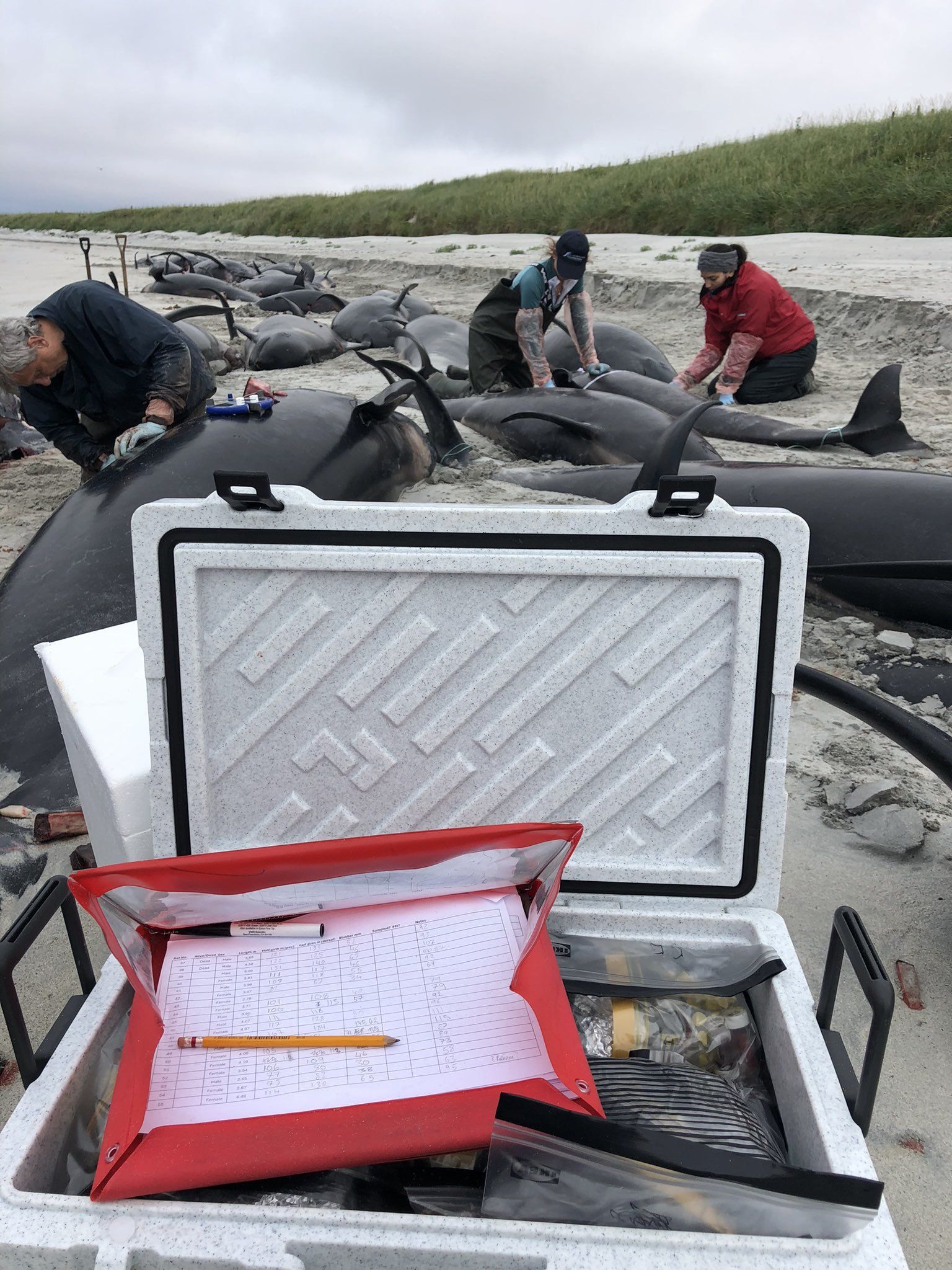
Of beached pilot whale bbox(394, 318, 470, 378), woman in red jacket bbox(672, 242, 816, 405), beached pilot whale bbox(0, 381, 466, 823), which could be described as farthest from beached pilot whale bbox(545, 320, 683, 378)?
beached pilot whale bbox(0, 381, 466, 823)

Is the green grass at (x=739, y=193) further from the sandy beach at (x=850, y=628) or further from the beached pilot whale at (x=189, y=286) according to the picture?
the beached pilot whale at (x=189, y=286)

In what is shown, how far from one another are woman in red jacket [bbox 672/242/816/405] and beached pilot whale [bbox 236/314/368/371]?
421 cm

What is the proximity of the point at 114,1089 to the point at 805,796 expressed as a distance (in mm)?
2028

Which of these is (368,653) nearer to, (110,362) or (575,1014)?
(575,1014)

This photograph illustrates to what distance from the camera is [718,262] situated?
7.16 metres

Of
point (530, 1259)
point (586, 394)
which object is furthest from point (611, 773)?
point (586, 394)

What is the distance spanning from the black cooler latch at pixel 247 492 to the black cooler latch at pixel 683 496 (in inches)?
21.3

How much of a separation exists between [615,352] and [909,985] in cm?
763

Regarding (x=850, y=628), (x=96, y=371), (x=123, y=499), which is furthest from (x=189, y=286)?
(x=850, y=628)

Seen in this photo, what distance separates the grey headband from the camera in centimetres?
714

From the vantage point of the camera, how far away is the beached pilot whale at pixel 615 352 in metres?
8.47

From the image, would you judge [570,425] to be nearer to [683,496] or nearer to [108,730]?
[108,730]

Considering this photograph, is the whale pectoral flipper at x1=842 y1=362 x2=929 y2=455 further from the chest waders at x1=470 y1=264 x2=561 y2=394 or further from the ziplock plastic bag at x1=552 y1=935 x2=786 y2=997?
the ziplock plastic bag at x1=552 y1=935 x2=786 y2=997

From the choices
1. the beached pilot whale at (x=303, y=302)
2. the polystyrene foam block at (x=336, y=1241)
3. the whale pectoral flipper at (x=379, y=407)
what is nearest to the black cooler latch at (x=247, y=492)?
the polystyrene foam block at (x=336, y=1241)
